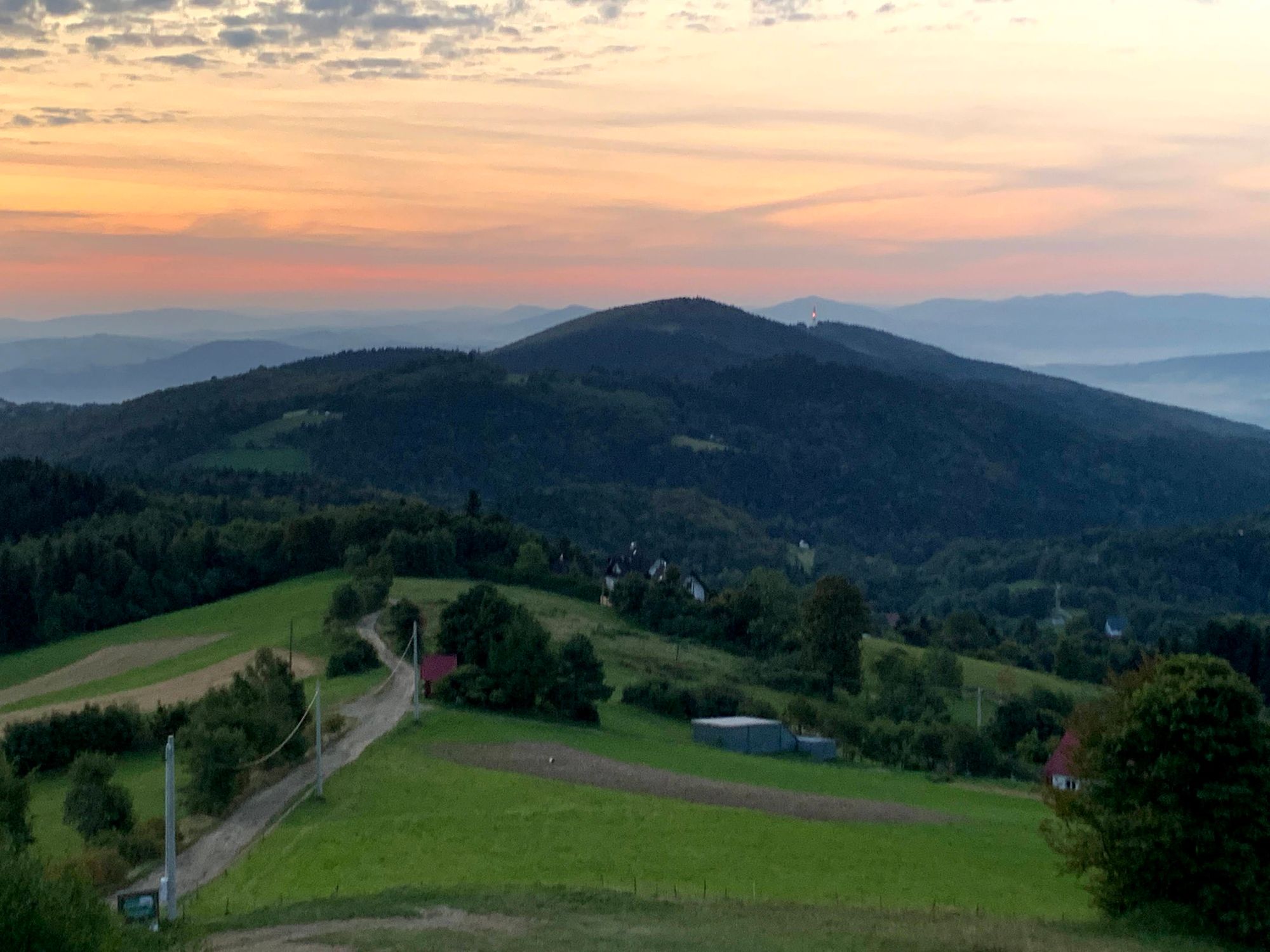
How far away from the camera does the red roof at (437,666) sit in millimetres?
47938

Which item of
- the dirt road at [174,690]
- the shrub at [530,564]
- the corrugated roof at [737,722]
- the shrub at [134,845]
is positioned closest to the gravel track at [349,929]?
the shrub at [134,845]

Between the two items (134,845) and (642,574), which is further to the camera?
(642,574)

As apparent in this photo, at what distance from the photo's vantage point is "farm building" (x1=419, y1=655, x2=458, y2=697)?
47.6 m

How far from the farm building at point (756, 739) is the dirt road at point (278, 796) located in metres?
10.7

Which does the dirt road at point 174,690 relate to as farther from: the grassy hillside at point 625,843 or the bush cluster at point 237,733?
the grassy hillside at point 625,843

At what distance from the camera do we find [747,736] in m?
47.9

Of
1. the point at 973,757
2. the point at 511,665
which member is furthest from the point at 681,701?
the point at 973,757

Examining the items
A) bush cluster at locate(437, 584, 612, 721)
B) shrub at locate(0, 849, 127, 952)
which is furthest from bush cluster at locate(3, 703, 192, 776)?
shrub at locate(0, 849, 127, 952)

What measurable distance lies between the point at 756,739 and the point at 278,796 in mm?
18841

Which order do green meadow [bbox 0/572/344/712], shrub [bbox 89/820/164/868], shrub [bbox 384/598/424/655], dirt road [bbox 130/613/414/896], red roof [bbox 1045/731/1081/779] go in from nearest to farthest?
dirt road [bbox 130/613/414/896]
shrub [bbox 89/820/164/868]
red roof [bbox 1045/731/1081/779]
shrub [bbox 384/598/424/655]
green meadow [bbox 0/572/344/712]

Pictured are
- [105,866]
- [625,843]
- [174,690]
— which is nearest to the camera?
[105,866]

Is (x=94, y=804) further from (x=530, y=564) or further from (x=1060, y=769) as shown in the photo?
(x=530, y=564)

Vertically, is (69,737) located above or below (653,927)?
below

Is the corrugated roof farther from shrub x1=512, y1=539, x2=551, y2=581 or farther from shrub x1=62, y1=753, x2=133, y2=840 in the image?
shrub x1=512, y1=539, x2=551, y2=581
